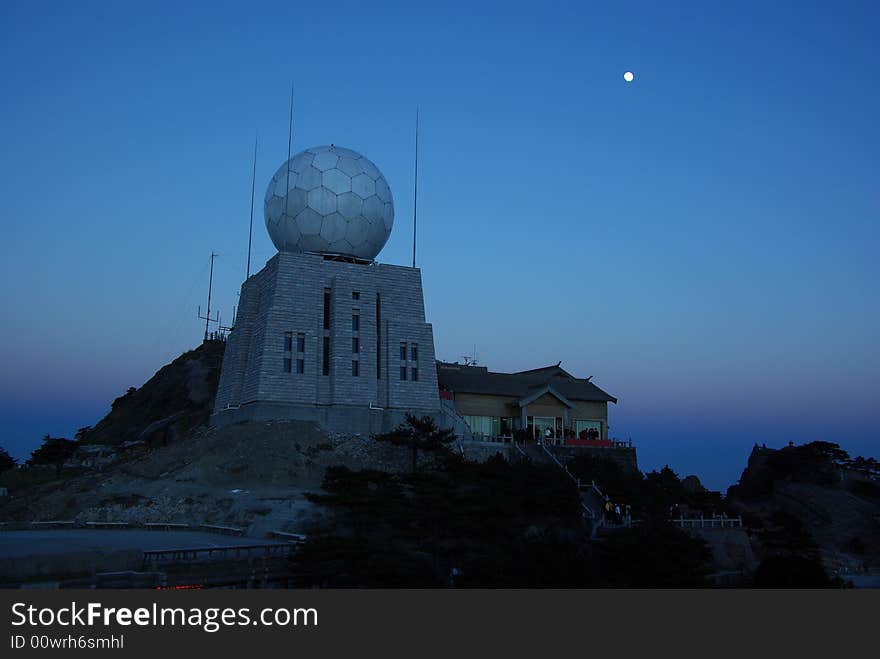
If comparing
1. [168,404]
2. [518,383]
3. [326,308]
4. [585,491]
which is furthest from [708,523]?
[168,404]

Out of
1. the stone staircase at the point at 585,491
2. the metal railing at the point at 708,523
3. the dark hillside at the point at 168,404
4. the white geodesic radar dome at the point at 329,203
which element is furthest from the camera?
the dark hillside at the point at 168,404

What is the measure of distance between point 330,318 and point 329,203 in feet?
20.8

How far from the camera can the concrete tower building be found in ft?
139

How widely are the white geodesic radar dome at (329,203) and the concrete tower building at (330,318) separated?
0.06 m

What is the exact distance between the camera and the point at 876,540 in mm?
50844

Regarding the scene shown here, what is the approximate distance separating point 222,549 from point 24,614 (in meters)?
Answer: 9.73

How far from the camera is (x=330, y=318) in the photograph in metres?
44.5

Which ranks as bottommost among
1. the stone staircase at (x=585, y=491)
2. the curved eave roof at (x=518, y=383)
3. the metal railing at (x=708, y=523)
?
the metal railing at (x=708, y=523)

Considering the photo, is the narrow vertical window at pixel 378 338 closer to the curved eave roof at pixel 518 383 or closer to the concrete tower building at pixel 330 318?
the concrete tower building at pixel 330 318

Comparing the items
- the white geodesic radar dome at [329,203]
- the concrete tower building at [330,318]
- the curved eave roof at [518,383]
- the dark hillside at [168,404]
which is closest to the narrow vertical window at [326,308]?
the concrete tower building at [330,318]

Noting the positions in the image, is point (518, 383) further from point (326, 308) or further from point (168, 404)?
point (168, 404)

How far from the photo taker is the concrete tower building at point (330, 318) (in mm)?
42500

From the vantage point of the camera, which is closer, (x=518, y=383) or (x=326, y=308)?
(x=326, y=308)

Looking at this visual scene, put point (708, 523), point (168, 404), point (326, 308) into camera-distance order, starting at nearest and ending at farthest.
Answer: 1. point (708, 523)
2. point (326, 308)
3. point (168, 404)
